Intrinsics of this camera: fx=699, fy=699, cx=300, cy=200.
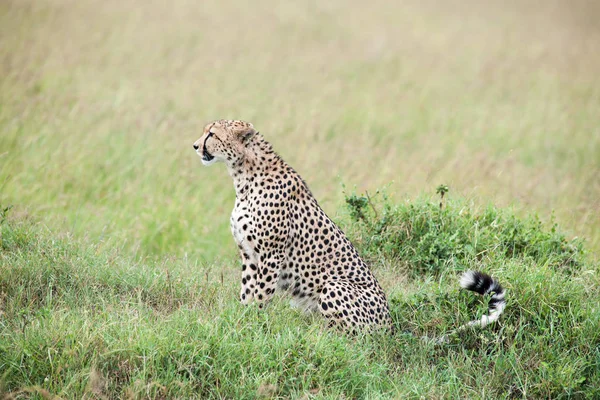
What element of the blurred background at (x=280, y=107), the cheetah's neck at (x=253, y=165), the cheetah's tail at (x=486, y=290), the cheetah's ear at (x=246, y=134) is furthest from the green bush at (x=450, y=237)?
the cheetah's ear at (x=246, y=134)

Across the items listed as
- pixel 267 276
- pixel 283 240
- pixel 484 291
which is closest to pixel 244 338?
pixel 267 276

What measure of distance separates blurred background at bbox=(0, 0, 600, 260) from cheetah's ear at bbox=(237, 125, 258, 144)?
4.73ft

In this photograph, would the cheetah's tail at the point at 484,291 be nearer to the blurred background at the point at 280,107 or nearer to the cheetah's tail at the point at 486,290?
the cheetah's tail at the point at 486,290

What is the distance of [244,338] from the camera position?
3.62 m

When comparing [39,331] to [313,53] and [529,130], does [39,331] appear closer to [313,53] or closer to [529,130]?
[529,130]

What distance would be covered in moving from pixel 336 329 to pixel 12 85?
556 cm

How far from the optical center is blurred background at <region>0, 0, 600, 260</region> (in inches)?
241

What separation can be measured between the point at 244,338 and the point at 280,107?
5601 millimetres

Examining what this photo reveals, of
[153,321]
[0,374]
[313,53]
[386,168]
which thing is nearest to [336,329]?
[153,321]

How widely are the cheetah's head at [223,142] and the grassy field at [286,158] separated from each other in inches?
29.7

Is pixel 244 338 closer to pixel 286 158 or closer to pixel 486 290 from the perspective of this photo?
pixel 486 290

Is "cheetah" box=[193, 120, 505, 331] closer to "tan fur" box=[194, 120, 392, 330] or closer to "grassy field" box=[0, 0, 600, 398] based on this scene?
"tan fur" box=[194, 120, 392, 330]

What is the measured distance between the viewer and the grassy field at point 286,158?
3.50 meters

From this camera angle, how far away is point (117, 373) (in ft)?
10.8
